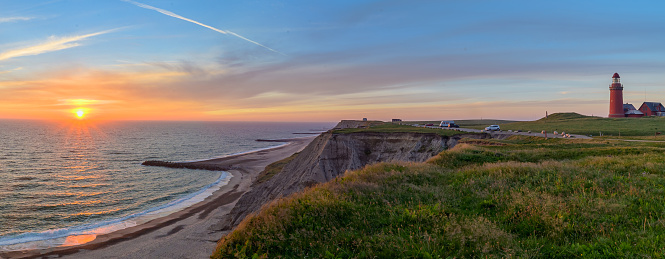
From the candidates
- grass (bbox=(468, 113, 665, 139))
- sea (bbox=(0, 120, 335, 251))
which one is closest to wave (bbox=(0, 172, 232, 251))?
sea (bbox=(0, 120, 335, 251))

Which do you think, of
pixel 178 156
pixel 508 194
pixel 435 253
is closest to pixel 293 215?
pixel 435 253

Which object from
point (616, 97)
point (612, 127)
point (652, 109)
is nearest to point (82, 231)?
point (612, 127)

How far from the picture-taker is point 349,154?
50.1 m

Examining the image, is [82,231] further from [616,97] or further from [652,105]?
[652,105]

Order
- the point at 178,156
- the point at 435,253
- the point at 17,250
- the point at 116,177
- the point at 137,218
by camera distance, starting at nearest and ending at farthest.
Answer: the point at 435,253
the point at 17,250
the point at 137,218
the point at 116,177
the point at 178,156

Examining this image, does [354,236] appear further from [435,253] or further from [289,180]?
[289,180]

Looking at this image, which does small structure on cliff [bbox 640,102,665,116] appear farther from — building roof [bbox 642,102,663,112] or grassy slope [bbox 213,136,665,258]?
grassy slope [bbox 213,136,665,258]

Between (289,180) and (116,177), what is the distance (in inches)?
1350

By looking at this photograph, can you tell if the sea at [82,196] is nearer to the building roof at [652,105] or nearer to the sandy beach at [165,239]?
the sandy beach at [165,239]

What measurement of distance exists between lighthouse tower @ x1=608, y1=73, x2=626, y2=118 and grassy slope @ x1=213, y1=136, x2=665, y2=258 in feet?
337

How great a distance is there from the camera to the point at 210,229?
30641 mm

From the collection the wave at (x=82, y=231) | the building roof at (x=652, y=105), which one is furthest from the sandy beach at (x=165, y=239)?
the building roof at (x=652, y=105)

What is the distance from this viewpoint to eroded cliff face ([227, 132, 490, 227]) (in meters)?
42.0

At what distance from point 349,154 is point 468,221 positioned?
135 feet
